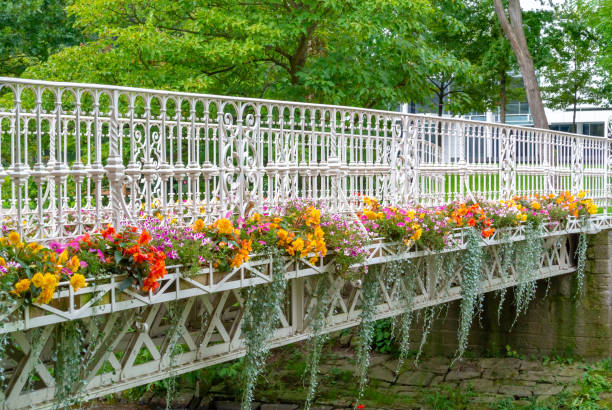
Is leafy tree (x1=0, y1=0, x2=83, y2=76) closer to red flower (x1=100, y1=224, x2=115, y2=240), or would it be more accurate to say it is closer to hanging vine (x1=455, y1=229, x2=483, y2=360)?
hanging vine (x1=455, y1=229, x2=483, y2=360)

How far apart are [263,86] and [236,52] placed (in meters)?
2.09

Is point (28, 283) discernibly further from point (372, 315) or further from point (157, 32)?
point (157, 32)

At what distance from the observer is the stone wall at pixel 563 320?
1484 centimetres

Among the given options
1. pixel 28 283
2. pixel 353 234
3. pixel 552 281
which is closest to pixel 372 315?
pixel 353 234

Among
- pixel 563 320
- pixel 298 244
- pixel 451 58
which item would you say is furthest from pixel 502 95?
pixel 298 244

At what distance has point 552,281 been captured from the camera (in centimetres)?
1516

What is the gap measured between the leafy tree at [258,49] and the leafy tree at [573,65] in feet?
39.0

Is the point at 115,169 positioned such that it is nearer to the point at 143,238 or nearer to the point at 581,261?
the point at 143,238

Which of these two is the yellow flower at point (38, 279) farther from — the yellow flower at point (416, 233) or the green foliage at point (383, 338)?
the green foliage at point (383, 338)

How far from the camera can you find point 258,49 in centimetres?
1288

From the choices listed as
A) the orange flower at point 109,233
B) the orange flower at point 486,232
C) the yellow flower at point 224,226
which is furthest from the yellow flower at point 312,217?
the orange flower at point 486,232

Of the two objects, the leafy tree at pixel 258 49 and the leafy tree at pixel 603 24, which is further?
the leafy tree at pixel 603 24

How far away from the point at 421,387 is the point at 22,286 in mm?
11178

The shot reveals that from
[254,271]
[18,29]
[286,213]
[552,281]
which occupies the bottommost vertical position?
[552,281]
